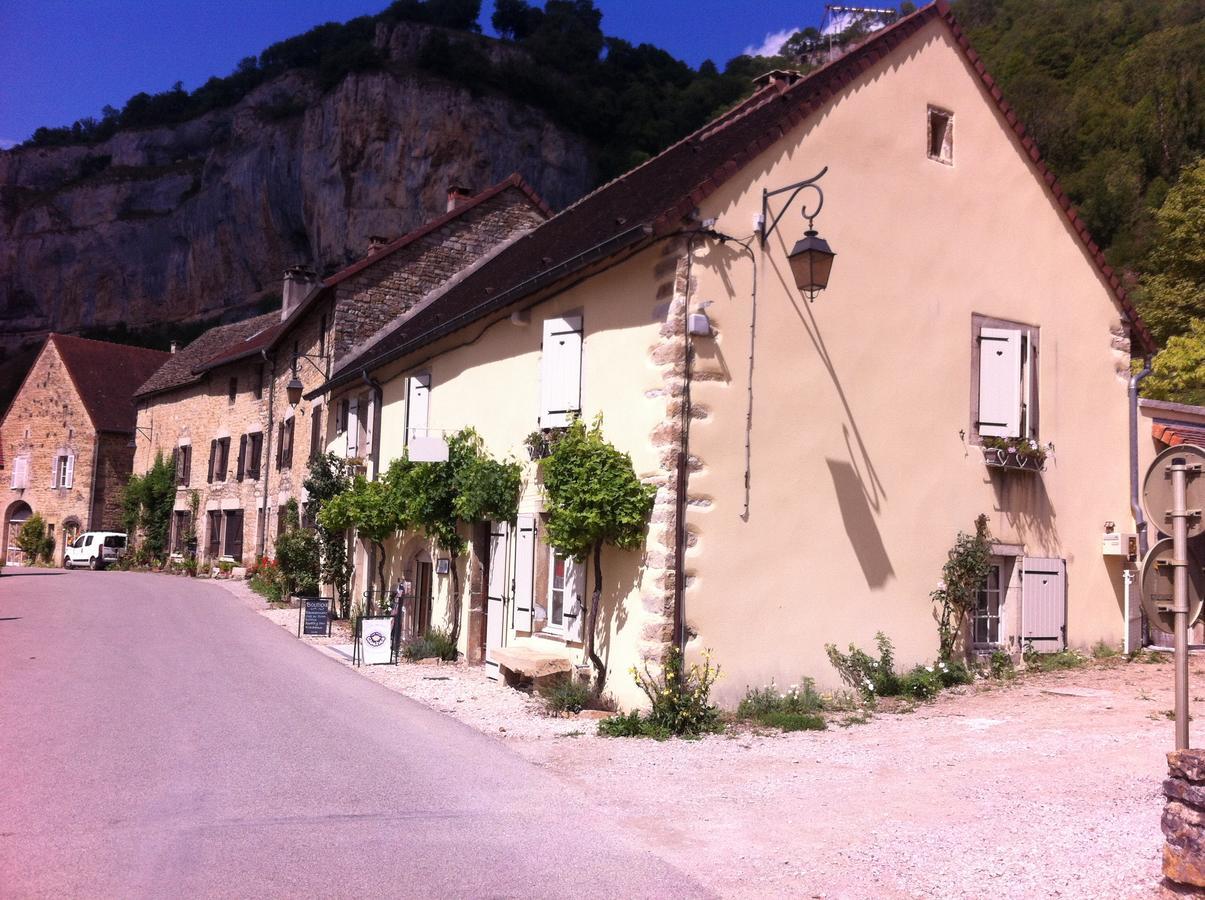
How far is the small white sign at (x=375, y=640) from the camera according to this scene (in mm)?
13141

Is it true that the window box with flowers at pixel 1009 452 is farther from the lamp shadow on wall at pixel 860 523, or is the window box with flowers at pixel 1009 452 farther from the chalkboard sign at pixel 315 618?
the chalkboard sign at pixel 315 618

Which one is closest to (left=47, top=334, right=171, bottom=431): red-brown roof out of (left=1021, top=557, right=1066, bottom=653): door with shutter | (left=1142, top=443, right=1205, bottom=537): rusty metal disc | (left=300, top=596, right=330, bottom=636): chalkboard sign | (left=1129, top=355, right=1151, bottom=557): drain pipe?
(left=300, top=596, right=330, bottom=636): chalkboard sign

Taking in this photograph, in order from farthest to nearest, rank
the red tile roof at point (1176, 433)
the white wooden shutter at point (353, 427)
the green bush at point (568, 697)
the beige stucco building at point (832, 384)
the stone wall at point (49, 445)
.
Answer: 1. the stone wall at point (49, 445)
2. the white wooden shutter at point (353, 427)
3. the red tile roof at point (1176, 433)
4. the green bush at point (568, 697)
5. the beige stucco building at point (832, 384)

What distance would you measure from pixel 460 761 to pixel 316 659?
6359 millimetres

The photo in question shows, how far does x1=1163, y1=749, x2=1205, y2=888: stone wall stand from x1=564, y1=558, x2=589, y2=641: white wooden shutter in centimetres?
662

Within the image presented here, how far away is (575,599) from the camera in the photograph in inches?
424

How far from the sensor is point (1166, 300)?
29359 millimetres

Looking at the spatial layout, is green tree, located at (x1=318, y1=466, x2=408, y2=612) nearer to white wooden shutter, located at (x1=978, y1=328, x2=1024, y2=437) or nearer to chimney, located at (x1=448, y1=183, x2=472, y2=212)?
white wooden shutter, located at (x1=978, y1=328, x2=1024, y2=437)

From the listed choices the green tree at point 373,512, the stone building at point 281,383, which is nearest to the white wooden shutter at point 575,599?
the green tree at point 373,512

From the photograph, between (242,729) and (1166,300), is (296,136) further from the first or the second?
(242,729)

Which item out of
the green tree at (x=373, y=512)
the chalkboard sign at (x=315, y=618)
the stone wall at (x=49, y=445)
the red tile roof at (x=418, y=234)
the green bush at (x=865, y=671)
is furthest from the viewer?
the stone wall at (x=49, y=445)

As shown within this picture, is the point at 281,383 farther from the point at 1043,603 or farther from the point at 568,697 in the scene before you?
the point at 1043,603

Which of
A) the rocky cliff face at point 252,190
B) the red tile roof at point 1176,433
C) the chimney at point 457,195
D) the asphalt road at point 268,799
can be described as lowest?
the asphalt road at point 268,799

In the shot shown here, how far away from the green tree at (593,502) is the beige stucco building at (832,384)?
174 mm
